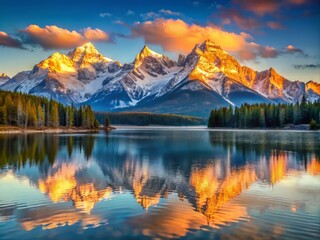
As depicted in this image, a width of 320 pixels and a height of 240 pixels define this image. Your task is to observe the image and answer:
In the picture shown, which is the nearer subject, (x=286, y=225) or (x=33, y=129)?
(x=286, y=225)

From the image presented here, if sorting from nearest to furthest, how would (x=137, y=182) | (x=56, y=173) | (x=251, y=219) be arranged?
1. (x=251, y=219)
2. (x=137, y=182)
3. (x=56, y=173)

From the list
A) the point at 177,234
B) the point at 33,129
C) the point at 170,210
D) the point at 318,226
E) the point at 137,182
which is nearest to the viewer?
the point at 177,234

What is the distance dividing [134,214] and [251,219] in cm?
757

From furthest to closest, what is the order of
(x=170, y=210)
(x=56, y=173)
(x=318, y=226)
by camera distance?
(x=56, y=173) < (x=170, y=210) < (x=318, y=226)

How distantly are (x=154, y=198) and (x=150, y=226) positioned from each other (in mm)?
7751

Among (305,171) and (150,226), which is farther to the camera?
(305,171)

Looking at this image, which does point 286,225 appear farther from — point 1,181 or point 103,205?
point 1,181

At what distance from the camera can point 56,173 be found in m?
42.2

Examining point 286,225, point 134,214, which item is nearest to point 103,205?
point 134,214

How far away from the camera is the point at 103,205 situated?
26.0m

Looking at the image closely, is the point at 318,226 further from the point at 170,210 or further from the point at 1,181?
the point at 1,181

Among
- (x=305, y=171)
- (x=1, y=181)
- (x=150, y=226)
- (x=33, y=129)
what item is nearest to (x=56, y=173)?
(x=1, y=181)

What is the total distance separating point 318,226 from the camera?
21.0 meters

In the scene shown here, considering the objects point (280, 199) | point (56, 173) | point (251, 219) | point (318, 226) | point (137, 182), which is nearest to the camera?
point (318, 226)
